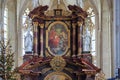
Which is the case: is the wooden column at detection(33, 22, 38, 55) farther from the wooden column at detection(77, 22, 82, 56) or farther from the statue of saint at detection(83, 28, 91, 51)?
the statue of saint at detection(83, 28, 91, 51)

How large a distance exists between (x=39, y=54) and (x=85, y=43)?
4.12m

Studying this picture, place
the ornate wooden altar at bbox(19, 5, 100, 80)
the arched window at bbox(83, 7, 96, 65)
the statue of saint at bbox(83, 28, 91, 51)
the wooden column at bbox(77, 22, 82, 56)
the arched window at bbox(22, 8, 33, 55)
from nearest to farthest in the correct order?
1. the ornate wooden altar at bbox(19, 5, 100, 80)
2. the wooden column at bbox(77, 22, 82, 56)
3. the statue of saint at bbox(83, 28, 91, 51)
4. the arched window at bbox(22, 8, 33, 55)
5. the arched window at bbox(83, 7, 96, 65)

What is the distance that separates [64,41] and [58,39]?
19.3 inches

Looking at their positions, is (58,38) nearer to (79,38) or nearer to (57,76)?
(79,38)

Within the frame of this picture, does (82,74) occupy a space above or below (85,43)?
below

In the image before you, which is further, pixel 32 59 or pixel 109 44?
pixel 109 44

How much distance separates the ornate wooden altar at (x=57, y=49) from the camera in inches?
1182

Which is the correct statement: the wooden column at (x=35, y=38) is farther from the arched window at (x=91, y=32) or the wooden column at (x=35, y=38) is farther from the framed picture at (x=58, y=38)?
the arched window at (x=91, y=32)

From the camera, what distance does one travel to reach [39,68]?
30344mm

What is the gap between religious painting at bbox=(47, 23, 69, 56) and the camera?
31.5m

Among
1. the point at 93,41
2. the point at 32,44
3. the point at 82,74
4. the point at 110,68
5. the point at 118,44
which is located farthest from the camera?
the point at 93,41

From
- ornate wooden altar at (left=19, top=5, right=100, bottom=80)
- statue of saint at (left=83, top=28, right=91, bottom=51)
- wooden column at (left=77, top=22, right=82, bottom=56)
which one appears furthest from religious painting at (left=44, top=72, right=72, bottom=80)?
statue of saint at (left=83, top=28, right=91, bottom=51)

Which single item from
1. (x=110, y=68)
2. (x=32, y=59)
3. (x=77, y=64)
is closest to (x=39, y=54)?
(x=32, y=59)

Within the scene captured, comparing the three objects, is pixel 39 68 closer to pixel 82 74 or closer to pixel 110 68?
pixel 82 74
